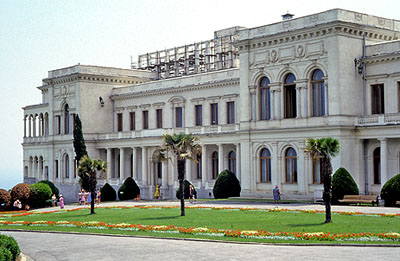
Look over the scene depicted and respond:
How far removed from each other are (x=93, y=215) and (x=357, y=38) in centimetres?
2384

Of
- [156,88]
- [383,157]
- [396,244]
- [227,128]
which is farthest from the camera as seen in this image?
[156,88]

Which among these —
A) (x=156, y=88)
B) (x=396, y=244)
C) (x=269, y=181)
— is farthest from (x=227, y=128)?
(x=396, y=244)

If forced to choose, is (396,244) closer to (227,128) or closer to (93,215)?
(93,215)

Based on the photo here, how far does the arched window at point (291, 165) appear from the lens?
53.5 metres

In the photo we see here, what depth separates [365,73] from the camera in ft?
168

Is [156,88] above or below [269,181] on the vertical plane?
above

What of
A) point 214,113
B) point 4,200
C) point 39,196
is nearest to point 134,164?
point 214,113

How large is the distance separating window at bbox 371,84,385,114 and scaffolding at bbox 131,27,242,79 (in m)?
29.1

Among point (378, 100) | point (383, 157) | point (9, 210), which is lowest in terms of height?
point (9, 210)

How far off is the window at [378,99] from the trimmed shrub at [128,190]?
2741 centimetres

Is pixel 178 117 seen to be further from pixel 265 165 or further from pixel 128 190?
pixel 265 165

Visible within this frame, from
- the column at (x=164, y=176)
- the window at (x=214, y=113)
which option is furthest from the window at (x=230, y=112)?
the column at (x=164, y=176)

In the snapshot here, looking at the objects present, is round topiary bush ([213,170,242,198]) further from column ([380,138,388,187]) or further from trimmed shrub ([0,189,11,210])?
trimmed shrub ([0,189,11,210])

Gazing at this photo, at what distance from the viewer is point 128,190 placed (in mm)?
68375
